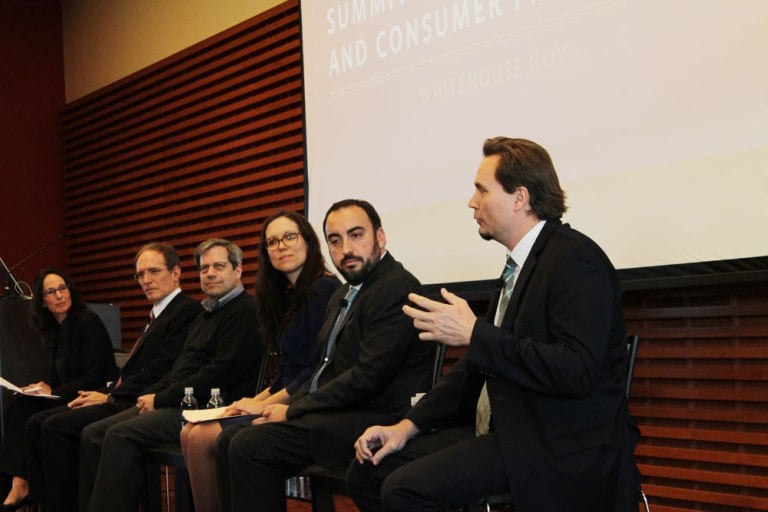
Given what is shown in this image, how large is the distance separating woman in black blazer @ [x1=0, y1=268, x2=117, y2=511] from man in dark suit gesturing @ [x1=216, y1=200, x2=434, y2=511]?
7.00 feet

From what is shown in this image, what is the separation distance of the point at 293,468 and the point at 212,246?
5.06 feet

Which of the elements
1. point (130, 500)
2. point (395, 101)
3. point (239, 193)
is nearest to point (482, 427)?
point (130, 500)

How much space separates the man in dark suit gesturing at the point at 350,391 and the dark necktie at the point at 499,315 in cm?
54

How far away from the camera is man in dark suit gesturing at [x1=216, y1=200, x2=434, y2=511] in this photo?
321 centimetres

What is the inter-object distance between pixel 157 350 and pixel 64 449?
2.30 feet

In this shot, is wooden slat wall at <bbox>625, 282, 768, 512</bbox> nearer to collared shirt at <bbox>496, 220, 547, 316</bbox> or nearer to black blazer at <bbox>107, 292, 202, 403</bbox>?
collared shirt at <bbox>496, 220, 547, 316</bbox>

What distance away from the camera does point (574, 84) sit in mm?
3850

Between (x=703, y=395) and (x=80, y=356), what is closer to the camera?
(x=703, y=395)

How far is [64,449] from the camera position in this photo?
4.84 metres

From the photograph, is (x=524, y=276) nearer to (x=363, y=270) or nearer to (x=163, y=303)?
(x=363, y=270)

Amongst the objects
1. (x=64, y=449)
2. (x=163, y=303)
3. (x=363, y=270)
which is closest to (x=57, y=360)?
(x=64, y=449)

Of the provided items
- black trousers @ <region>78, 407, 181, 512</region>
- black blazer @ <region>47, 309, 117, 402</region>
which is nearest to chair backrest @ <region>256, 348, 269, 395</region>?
black trousers @ <region>78, 407, 181, 512</region>

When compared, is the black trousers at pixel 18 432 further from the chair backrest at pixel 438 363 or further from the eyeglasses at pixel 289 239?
the chair backrest at pixel 438 363

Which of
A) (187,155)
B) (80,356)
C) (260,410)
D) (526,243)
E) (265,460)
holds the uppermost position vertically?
(187,155)
